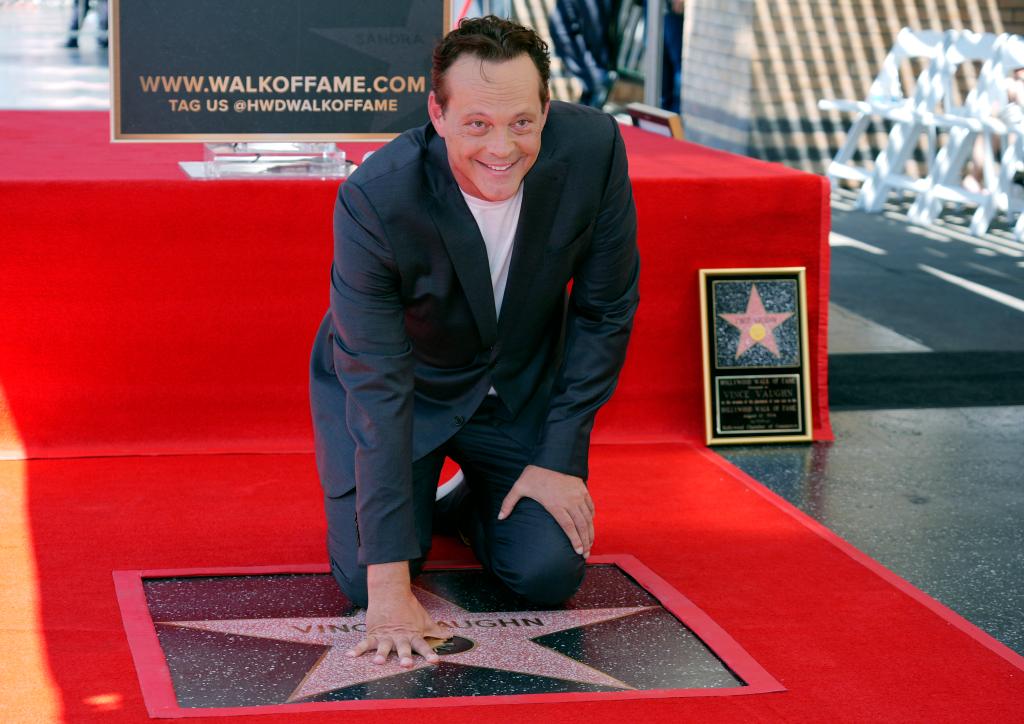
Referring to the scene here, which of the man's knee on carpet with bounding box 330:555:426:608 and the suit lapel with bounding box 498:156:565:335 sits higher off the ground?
the suit lapel with bounding box 498:156:565:335

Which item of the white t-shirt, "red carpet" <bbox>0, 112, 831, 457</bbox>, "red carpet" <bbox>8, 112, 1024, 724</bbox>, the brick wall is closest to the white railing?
the brick wall

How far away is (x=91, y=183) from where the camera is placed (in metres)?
3.18

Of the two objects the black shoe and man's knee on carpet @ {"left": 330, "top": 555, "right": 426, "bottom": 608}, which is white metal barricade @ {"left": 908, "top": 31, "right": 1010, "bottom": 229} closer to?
the black shoe

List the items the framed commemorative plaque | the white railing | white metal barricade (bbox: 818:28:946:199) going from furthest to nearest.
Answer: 1. white metal barricade (bbox: 818:28:946:199)
2. the white railing
3. the framed commemorative plaque

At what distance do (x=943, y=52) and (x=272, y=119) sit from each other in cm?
522

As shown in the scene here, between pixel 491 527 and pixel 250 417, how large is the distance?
1005 millimetres

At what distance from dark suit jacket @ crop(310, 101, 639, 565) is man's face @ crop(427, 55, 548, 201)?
0.10 m

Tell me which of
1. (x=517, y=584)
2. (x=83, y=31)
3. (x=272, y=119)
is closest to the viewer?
(x=517, y=584)

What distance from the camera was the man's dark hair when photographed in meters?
2.07

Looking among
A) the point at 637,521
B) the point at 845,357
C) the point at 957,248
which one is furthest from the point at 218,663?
the point at 957,248

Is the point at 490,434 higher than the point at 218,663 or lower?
higher

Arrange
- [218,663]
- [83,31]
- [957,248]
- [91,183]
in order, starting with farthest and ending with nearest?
[83,31] → [957,248] → [91,183] → [218,663]

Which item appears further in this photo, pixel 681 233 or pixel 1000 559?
pixel 681 233

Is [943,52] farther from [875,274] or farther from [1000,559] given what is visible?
[1000,559]
